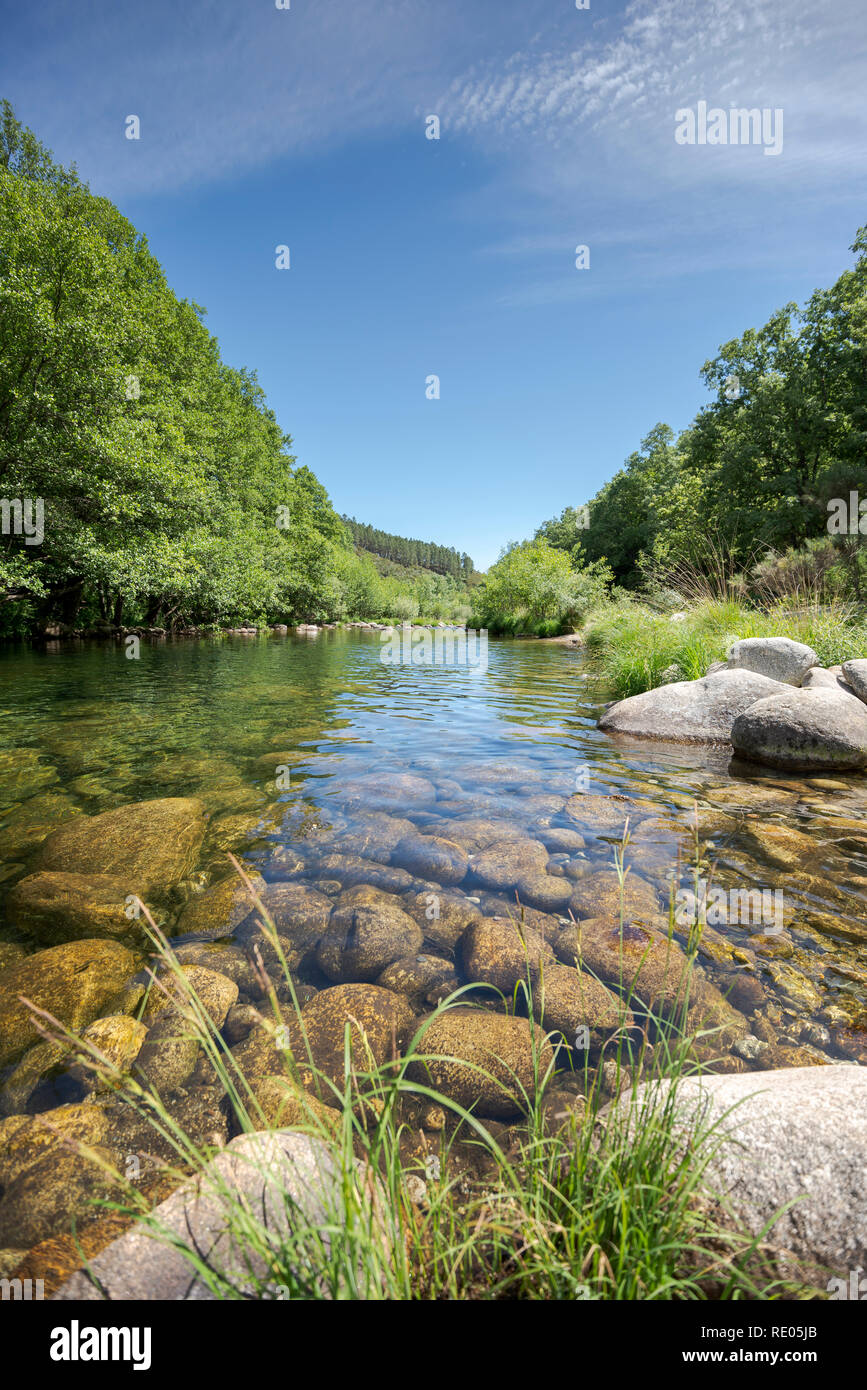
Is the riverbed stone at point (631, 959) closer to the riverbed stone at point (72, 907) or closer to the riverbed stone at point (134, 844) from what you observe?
the riverbed stone at point (72, 907)

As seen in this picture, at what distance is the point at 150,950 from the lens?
3.09 metres

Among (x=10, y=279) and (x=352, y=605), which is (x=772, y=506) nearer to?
(x=10, y=279)

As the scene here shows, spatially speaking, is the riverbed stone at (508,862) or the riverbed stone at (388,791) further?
the riverbed stone at (388,791)

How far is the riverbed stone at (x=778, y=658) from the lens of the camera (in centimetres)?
810

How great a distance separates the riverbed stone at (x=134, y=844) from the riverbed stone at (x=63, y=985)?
0.80 metres

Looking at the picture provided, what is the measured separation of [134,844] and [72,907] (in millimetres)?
866

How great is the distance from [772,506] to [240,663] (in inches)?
1119

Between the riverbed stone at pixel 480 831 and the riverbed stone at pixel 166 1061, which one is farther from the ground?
the riverbed stone at pixel 480 831

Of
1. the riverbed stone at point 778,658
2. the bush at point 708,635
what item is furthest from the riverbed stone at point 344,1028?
the bush at point 708,635

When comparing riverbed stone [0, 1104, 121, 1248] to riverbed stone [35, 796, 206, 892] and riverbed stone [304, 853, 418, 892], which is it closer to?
riverbed stone [35, 796, 206, 892]

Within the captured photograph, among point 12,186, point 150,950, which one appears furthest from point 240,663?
point 150,950

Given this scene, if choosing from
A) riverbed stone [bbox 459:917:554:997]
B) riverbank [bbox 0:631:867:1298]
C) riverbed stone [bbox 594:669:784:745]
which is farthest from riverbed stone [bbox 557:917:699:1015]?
riverbed stone [bbox 594:669:784:745]

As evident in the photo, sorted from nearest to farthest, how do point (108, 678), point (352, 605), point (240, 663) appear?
point (108, 678)
point (240, 663)
point (352, 605)
